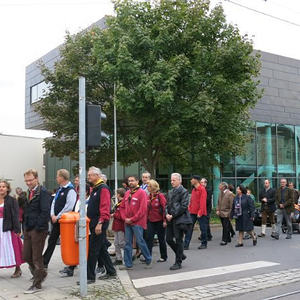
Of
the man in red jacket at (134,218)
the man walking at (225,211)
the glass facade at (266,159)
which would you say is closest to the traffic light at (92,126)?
the man in red jacket at (134,218)

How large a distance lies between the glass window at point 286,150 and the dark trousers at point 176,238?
2045cm

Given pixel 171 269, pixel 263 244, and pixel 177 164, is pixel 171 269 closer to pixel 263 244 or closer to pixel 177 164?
pixel 263 244

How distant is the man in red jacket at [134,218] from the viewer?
8102 mm

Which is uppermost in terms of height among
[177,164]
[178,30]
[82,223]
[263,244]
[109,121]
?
[178,30]

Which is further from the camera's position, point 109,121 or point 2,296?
point 109,121

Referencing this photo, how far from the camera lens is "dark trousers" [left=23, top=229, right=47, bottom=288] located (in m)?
6.47

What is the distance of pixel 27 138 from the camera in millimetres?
34188

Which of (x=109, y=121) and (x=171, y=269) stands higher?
(x=109, y=121)

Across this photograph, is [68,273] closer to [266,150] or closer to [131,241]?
[131,241]

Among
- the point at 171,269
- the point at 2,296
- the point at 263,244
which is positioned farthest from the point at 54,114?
the point at 2,296

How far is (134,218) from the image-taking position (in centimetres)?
803

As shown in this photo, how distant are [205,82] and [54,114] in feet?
21.6

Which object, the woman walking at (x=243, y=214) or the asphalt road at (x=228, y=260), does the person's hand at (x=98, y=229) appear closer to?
the asphalt road at (x=228, y=260)

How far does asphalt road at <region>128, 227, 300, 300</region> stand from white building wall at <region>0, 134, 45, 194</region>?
23.4 metres
